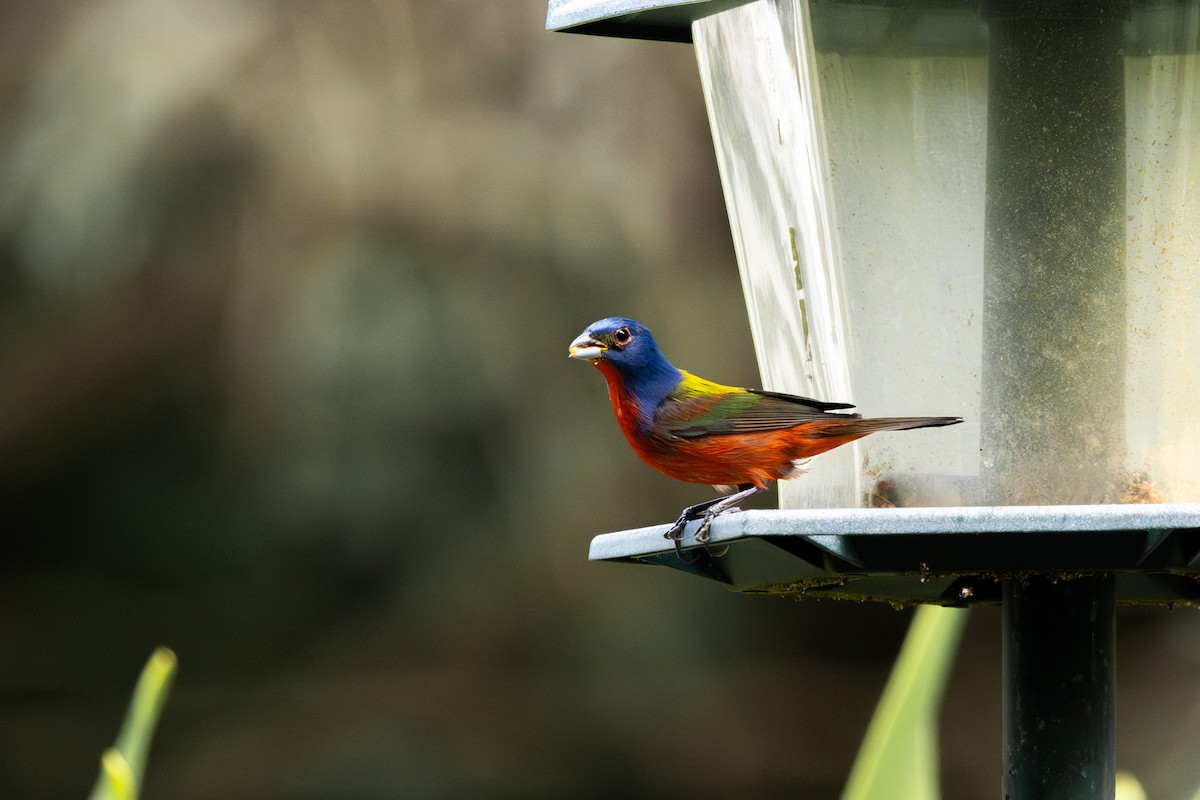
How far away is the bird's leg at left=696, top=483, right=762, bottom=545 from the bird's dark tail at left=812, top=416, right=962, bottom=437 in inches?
5.8

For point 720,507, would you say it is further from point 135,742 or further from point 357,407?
point 357,407

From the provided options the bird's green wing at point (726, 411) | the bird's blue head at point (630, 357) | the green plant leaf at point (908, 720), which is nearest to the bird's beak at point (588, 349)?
the bird's blue head at point (630, 357)

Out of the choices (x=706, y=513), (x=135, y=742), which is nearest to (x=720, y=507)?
(x=706, y=513)

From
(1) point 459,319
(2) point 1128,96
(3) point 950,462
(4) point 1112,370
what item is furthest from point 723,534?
(1) point 459,319

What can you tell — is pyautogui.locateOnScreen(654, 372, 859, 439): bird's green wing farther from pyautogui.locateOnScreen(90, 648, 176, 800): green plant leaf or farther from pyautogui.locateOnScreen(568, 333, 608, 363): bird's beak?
pyautogui.locateOnScreen(90, 648, 176, 800): green plant leaf

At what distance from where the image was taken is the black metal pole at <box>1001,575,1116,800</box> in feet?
5.54

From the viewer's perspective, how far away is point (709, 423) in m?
1.88

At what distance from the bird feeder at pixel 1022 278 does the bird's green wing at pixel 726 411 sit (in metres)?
0.07

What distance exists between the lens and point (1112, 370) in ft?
5.63

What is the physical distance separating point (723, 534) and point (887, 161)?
1.80ft

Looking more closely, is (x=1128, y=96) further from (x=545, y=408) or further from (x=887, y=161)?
(x=545, y=408)

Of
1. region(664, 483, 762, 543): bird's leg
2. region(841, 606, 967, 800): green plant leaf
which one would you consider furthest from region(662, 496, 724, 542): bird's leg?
region(841, 606, 967, 800): green plant leaf

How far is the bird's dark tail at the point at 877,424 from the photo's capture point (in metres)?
1.59

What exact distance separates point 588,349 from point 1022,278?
576 millimetres
